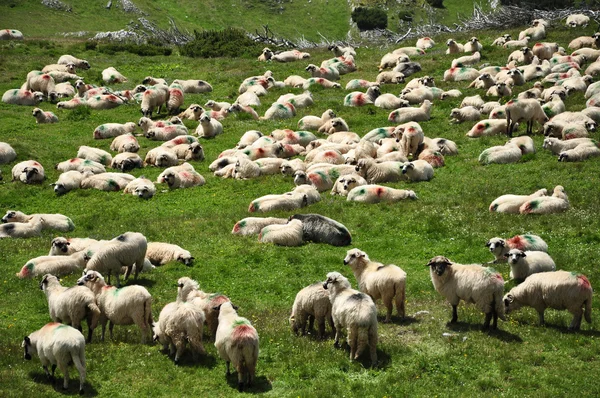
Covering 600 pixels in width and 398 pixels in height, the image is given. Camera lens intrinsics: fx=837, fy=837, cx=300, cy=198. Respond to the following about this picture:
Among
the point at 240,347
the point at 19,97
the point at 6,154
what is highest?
the point at 240,347

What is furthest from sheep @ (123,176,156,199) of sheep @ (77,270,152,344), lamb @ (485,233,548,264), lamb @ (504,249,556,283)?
lamb @ (504,249,556,283)

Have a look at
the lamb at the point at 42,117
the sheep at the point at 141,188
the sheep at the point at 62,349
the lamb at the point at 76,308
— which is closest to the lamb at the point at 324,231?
the sheep at the point at 141,188

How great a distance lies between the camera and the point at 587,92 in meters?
37.2

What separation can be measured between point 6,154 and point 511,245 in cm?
2148

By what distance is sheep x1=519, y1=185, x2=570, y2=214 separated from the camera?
25.4m

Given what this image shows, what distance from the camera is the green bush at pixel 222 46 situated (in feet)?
187

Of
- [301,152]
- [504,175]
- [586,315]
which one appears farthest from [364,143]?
[586,315]

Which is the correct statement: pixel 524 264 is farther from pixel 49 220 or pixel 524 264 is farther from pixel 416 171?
pixel 49 220

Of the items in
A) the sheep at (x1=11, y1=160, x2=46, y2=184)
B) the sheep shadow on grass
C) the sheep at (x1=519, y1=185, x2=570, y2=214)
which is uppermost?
the sheep at (x1=519, y1=185, x2=570, y2=214)

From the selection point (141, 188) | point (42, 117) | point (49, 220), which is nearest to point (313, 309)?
point (49, 220)

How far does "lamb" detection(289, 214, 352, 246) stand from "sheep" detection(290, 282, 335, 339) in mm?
6464

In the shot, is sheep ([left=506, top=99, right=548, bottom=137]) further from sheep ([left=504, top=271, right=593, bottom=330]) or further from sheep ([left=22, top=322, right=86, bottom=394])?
sheep ([left=22, top=322, right=86, bottom=394])

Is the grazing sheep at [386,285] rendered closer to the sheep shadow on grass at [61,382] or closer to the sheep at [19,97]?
the sheep shadow on grass at [61,382]

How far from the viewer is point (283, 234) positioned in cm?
2431
